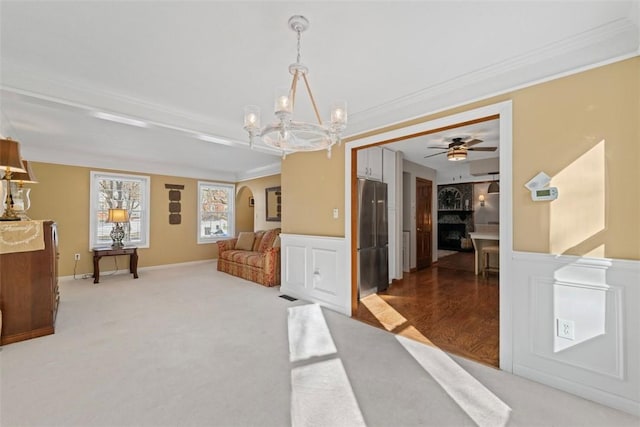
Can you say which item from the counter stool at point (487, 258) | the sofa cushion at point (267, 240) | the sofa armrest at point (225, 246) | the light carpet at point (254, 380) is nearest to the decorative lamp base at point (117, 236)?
the sofa armrest at point (225, 246)

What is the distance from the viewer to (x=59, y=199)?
17.4 feet

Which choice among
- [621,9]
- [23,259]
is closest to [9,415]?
[23,259]

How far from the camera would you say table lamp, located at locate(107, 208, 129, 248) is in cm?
545

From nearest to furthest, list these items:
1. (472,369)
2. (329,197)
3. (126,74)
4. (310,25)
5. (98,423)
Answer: (98,423)
(310,25)
(472,369)
(126,74)
(329,197)

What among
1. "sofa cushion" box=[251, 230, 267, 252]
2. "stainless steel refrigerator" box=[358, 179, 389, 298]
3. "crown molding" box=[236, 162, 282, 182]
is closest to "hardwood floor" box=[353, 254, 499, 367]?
"stainless steel refrigerator" box=[358, 179, 389, 298]

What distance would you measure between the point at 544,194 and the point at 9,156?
4.76 metres

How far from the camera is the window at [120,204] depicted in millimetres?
5723

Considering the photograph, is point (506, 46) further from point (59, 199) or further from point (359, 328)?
point (59, 199)

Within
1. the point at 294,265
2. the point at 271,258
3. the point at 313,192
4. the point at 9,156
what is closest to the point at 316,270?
the point at 294,265

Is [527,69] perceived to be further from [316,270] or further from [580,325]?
[316,270]

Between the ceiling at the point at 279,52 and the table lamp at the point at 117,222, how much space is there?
2347 mm

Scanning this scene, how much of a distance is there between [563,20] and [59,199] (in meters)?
7.61

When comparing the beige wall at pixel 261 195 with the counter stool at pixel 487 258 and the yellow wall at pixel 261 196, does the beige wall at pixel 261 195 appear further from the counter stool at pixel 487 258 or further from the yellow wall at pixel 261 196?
the counter stool at pixel 487 258

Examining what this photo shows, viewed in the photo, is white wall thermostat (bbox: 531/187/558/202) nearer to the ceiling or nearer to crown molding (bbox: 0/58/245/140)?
the ceiling
